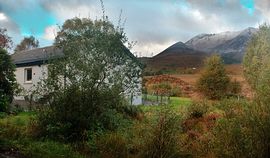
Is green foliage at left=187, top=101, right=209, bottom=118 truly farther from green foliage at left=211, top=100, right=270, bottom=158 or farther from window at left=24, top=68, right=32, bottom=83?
window at left=24, top=68, right=32, bottom=83

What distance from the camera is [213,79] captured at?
33.4 m

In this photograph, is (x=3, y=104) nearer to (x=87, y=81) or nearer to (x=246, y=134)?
(x=87, y=81)

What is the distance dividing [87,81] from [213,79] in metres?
24.8

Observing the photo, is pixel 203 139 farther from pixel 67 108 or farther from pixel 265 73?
pixel 67 108

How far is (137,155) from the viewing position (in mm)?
7332

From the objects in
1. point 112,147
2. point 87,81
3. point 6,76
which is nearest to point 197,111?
point 87,81

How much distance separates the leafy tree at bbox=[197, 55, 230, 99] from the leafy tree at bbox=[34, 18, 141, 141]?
2279 centimetres

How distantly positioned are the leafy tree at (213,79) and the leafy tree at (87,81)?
22.8 m

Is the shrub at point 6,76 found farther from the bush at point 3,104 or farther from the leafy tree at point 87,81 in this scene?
the leafy tree at point 87,81

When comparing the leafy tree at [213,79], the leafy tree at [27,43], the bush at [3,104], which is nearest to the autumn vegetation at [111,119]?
the bush at [3,104]

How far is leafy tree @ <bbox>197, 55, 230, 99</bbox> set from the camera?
33219mm

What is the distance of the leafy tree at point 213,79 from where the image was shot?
33219 millimetres

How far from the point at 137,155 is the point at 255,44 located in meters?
29.9

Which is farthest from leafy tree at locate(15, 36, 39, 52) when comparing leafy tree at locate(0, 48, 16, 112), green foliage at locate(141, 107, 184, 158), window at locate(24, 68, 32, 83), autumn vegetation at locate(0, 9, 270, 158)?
green foliage at locate(141, 107, 184, 158)
